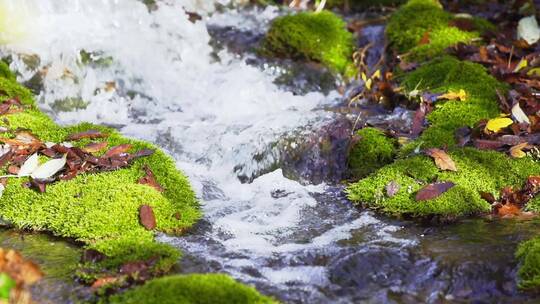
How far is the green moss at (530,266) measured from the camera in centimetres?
337

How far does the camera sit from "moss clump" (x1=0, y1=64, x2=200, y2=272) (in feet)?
12.0

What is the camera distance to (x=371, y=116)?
250 inches

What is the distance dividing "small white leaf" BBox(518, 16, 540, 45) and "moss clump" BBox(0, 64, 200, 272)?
16.5 ft

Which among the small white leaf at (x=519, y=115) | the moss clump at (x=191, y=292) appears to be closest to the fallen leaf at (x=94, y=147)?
the moss clump at (x=191, y=292)

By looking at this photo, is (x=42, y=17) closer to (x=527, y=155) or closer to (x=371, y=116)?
(x=371, y=116)

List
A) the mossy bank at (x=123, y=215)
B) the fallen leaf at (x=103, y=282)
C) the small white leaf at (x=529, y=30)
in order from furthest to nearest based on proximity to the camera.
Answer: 1. the small white leaf at (x=529, y=30)
2. the fallen leaf at (x=103, y=282)
3. the mossy bank at (x=123, y=215)

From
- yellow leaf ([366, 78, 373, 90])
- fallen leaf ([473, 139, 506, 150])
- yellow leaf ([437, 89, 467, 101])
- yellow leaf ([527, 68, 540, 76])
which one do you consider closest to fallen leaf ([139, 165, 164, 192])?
fallen leaf ([473, 139, 506, 150])

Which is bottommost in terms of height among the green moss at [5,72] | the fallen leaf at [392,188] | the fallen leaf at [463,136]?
the fallen leaf at [392,188]

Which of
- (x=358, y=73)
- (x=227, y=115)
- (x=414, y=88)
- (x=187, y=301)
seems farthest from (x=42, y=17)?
(x=187, y=301)

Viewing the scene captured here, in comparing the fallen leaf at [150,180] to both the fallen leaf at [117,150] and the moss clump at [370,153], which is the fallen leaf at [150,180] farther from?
the moss clump at [370,153]

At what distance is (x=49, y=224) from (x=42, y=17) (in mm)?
4596

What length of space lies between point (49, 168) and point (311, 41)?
→ 14.9 feet

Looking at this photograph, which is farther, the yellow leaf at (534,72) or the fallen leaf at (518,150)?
the yellow leaf at (534,72)

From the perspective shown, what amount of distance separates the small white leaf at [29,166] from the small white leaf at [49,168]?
7 centimetres
